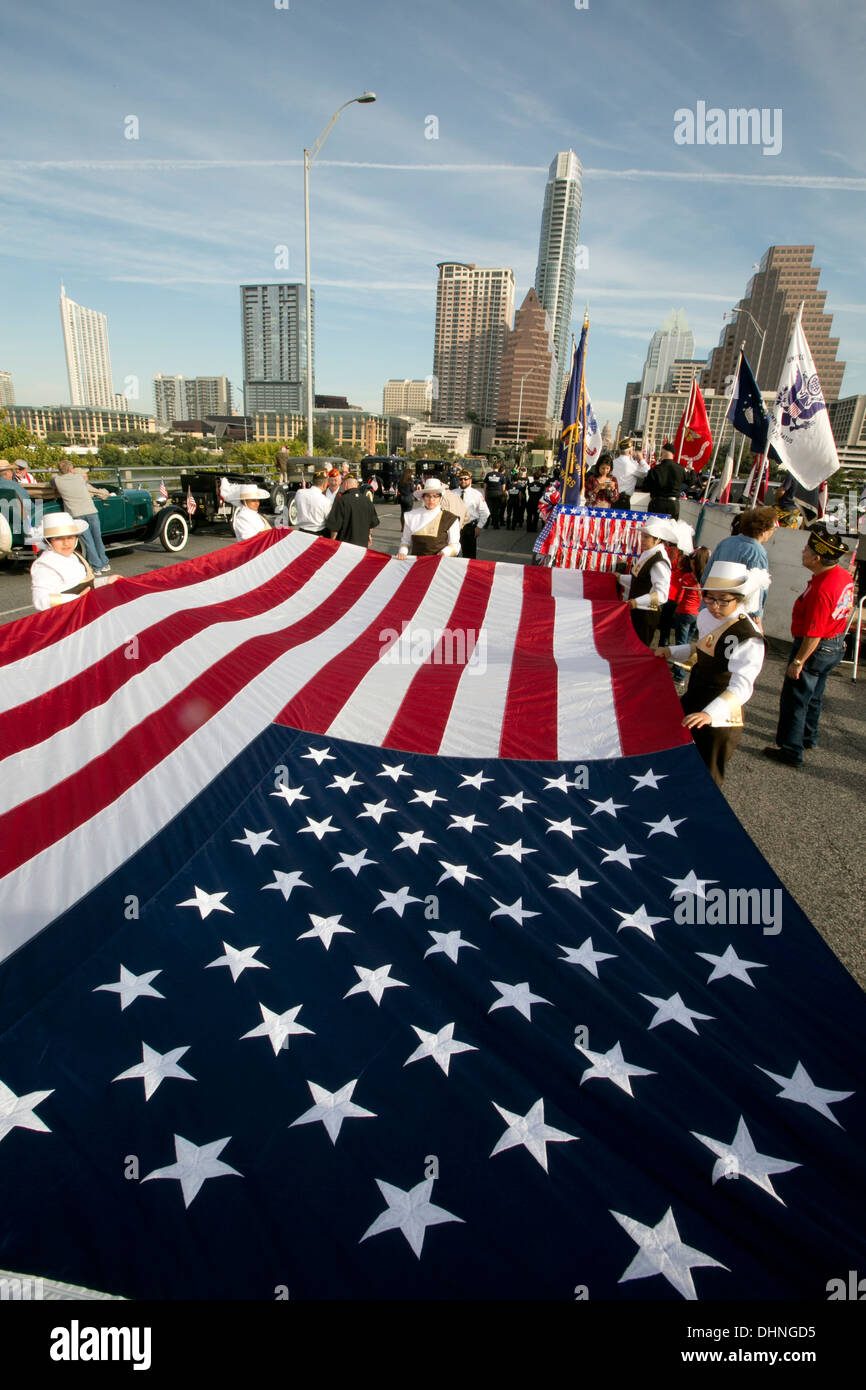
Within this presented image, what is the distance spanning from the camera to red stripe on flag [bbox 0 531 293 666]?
386 cm

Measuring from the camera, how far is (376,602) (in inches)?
231

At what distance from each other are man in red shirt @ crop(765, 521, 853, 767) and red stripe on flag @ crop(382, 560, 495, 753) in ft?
8.11

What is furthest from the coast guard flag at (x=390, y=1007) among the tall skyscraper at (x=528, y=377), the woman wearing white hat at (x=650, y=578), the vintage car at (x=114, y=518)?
the tall skyscraper at (x=528, y=377)

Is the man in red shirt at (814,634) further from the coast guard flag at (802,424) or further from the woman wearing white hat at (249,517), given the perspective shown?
the woman wearing white hat at (249,517)

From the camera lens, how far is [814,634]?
5031 millimetres

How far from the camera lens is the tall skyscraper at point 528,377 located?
14388cm

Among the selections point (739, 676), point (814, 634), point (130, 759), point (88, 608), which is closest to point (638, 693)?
point (739, 676)

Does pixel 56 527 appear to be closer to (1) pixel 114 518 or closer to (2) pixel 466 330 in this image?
(1) pixel 114 518

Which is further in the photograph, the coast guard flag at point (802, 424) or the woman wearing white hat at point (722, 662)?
the coast guard flag at point (802, 424)

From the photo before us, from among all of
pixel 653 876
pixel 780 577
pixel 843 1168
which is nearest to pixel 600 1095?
pixel 843 1168

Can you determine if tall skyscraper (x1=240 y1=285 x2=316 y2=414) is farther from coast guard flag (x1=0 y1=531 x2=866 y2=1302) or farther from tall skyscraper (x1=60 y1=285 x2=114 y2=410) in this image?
coast guard flag (x1=0 y1=531 x2=866 y2=1302)

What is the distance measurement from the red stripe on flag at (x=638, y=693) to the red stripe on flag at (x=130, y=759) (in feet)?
7.47

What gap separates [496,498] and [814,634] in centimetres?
1596

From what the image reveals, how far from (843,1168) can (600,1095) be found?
610 mm
